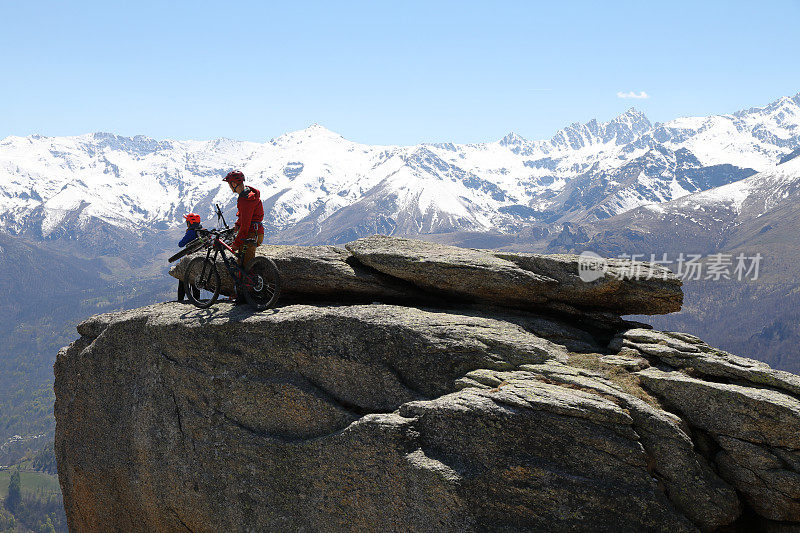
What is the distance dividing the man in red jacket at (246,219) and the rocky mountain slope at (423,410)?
1.83 m

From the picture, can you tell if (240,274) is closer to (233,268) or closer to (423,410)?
(233,268)

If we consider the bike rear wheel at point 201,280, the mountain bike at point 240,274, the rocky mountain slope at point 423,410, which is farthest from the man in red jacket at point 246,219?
the bike rear wheel at point 201,280

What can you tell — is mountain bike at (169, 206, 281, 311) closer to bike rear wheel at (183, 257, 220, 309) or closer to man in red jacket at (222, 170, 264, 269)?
bike rear wheel at (183, 257, 220, 309)

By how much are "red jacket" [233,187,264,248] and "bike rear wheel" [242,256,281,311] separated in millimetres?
1200

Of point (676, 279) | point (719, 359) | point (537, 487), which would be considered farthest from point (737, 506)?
point (676, 279)

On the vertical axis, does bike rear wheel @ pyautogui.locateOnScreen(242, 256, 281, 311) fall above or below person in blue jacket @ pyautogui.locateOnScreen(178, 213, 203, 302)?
below

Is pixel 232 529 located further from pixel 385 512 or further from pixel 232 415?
pixel 385 512

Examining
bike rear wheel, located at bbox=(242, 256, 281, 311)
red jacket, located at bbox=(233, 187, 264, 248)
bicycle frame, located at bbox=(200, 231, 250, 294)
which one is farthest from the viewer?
bicycle frame, located at bbox=(200, 231, 250, 294)

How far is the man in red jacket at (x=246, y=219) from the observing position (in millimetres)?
23531

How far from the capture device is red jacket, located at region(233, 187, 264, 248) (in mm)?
23516

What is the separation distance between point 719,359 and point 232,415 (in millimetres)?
18867

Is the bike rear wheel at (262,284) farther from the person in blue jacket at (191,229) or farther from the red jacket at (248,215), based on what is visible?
the person in blue jacket at (191,229)

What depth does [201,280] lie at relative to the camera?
2572 cm

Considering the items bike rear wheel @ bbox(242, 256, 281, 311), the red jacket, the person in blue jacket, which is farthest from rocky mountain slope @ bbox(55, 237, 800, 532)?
the person in blue jacket
